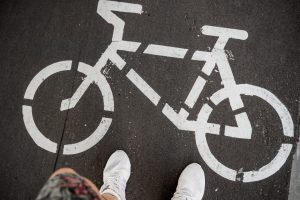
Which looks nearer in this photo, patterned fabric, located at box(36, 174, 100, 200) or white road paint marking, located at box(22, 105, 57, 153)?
patterned fabric, located at box(36, 174, 100, 200)

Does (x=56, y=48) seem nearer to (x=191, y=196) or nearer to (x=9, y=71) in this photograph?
(x=9, y=71)

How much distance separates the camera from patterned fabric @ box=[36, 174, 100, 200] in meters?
1.77

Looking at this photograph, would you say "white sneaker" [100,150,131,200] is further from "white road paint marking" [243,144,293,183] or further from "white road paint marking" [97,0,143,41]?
"white road paint marking" [97,0,143,41]

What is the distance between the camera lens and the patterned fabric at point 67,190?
1.77 m

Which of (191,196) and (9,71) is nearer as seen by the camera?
(191,196)

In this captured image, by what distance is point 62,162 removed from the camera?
326 cm

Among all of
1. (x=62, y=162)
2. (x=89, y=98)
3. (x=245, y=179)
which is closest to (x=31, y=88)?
(x=89, y=98)

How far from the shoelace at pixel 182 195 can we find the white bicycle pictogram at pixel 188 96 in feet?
1.24

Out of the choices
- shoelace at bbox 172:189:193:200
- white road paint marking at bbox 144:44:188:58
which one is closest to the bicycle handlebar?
white road paint marking at bbox 144:44:188:58

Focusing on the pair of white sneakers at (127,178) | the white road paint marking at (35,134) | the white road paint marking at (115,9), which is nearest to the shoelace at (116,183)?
the pair of white sneakers at (127,178)

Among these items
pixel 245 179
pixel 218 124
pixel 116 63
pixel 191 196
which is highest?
pixel 116 63

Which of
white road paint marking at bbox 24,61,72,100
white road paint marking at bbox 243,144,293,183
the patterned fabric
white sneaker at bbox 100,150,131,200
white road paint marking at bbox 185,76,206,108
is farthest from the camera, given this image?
white road paint marking at bbox 24,61,72,100

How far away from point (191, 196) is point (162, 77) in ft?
4.25

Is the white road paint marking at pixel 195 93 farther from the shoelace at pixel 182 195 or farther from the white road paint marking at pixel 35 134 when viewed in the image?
the white road paint marking at pixel 35 134
